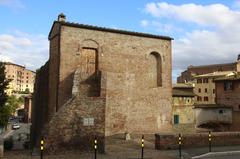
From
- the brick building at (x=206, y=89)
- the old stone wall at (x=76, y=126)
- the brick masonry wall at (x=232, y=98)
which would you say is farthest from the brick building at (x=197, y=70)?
the old stone wall at (x=76, y=126)

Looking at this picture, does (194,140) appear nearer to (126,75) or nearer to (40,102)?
(126,75)

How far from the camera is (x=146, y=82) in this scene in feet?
99.8

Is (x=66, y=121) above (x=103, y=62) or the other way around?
the other way around

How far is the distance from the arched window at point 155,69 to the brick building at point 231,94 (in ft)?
43.0

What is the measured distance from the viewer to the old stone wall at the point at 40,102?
29.0 metres

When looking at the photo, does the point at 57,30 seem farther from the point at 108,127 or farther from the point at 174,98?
the point at 174,98

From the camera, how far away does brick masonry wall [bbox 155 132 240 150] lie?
1946 cm

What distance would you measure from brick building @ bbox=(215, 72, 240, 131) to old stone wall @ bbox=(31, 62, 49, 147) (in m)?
22.5

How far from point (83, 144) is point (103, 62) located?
11.0 metres

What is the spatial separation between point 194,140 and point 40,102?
50.7 feet

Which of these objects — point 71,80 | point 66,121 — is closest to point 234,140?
point 66,121

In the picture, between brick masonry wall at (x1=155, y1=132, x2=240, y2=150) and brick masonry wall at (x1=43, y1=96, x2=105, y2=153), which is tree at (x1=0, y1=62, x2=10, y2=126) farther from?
brick masonry wall at (x1=155, y1=132, x2=240, y2=150)

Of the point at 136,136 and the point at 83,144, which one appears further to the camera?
the point at 136,136

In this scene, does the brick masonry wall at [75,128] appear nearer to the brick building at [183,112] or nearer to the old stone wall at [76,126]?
the old stone wall at [76,126]
